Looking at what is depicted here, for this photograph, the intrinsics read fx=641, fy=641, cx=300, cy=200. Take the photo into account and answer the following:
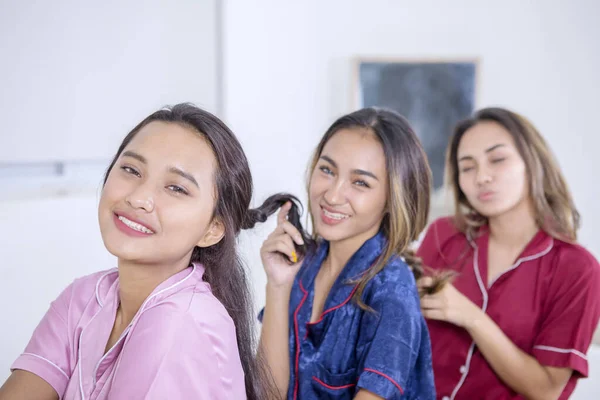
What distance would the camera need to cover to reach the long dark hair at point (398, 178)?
1.56m

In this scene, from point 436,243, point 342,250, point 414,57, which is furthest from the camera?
point 414,57

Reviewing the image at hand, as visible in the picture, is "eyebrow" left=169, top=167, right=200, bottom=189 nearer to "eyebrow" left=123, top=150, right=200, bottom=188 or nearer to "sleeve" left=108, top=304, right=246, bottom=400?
"eyebrow" left=123, top=150, right=200, bottom=188

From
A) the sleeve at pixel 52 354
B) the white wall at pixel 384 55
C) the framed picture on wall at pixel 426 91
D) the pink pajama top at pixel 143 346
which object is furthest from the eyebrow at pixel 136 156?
Answer: the framed picture on wall at pixel 426 91

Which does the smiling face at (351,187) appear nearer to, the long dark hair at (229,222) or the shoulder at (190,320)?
the long dark hair at (229,222)

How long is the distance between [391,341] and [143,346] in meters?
0.59

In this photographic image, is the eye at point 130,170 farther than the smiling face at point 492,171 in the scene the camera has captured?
No

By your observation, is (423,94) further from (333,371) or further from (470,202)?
(333,371)

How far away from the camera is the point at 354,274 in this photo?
1.57 meters

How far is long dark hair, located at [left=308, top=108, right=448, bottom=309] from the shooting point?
61.2 inches

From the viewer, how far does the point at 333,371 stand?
152cm

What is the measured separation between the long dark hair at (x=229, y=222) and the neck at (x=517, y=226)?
911 millimetres

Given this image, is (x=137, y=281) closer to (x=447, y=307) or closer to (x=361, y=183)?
(x=361, y=183)

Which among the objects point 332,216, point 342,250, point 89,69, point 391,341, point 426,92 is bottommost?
point 391,341

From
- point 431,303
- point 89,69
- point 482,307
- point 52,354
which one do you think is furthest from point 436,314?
point 89,69
